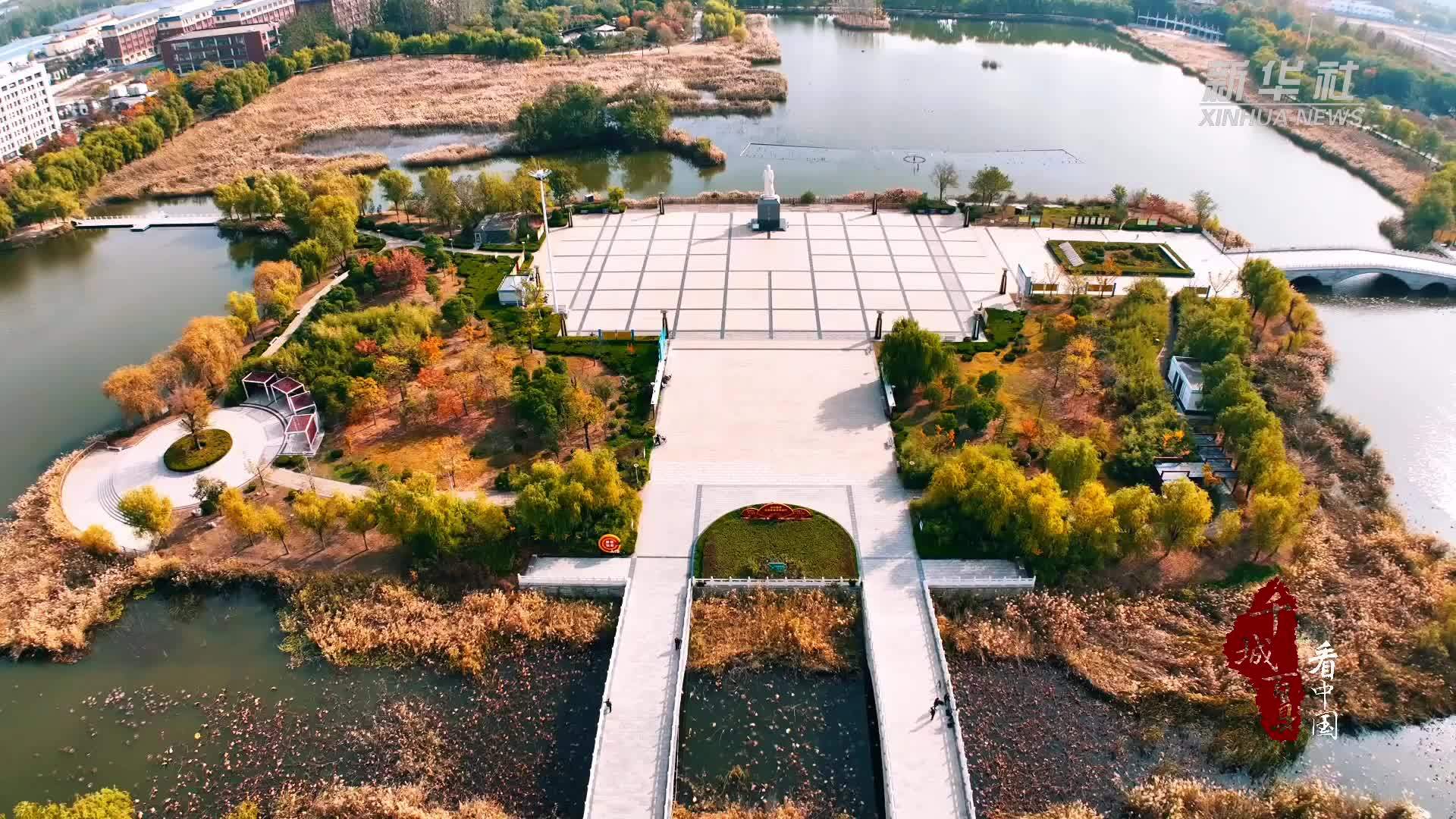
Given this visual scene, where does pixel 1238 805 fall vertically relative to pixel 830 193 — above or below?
below

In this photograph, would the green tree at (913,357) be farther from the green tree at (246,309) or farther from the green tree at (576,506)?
the green tree at (246,309)

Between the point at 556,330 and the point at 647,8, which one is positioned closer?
the point at 556,330

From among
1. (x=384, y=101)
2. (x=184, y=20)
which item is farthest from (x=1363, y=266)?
(x=184, y=20)

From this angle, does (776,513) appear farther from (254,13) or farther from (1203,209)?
(254,13)

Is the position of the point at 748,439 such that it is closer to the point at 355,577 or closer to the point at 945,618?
the point at 945,618

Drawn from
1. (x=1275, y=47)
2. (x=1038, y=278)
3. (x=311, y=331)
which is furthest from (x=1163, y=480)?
(x=1275, y=47)

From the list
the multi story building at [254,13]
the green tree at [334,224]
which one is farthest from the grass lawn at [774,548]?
the multi story building at [254,13]
